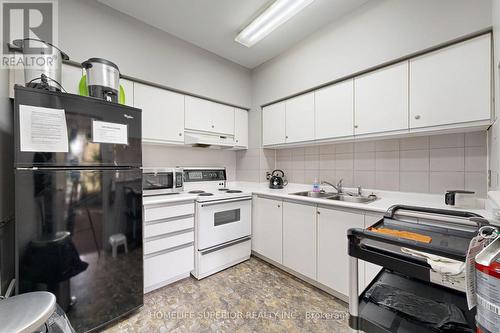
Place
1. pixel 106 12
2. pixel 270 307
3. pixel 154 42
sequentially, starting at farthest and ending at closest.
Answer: pixel 154 42 → pixel 106 12 → pixel 270 307

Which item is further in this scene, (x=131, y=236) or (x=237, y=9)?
(x=237, y=9)

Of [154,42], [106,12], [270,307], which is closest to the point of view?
[270,307]

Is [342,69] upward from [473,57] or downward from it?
upward

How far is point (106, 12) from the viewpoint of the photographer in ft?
6.06

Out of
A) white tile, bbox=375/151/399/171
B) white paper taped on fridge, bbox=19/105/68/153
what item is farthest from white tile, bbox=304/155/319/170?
white paper taped on fridge, bbox=19/105/68/153

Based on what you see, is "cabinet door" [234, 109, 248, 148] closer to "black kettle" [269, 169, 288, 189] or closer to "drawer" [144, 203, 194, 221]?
"black kettle" [269, 169, 288, 189]

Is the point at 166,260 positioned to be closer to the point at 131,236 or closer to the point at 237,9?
the point at 131,236

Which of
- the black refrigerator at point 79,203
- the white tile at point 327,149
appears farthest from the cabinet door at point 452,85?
the black refrigerator at point 79,203

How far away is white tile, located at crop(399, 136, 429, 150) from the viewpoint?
176 cm

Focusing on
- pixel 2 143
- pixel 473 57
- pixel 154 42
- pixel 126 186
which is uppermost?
pixel 154 42

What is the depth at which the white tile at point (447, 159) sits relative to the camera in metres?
1.59

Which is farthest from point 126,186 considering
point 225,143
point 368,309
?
point 368,309

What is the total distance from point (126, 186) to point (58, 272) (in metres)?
0.63

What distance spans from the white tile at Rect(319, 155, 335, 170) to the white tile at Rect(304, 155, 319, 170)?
6cm
